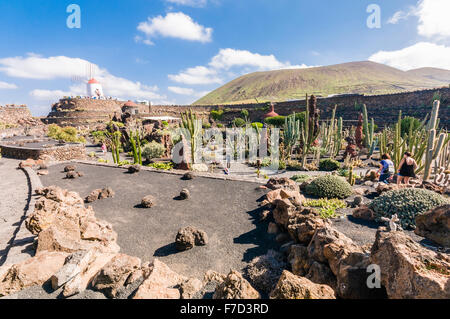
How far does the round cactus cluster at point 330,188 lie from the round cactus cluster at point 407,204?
1.40 meters

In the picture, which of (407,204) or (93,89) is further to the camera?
(93,89)

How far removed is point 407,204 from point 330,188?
2019 mm

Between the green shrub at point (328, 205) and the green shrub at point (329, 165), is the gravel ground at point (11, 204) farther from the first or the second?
the green shrub at point (329, 165)

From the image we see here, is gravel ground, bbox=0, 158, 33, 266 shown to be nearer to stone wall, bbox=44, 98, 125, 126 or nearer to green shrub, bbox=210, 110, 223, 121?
stone wall, bbox=44, 98, 125, 126

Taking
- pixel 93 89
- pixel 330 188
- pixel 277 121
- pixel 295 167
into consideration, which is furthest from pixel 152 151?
pixel 93 89

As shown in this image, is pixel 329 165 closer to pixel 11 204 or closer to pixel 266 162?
pixel 266 162

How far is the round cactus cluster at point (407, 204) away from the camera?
173 inches

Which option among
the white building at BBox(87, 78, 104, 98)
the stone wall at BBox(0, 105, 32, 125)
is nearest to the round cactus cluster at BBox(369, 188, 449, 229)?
the stone wall at BBox(0, 105, 32, 125)

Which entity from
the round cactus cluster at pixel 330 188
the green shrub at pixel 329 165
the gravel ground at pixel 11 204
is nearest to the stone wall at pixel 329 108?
the gravel ground at pixel 11 204

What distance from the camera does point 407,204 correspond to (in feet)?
15.0

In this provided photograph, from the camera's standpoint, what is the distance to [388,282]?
2039mm
